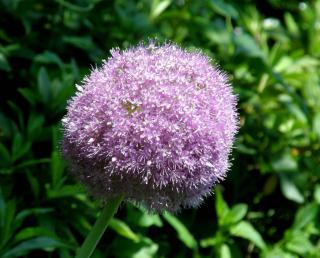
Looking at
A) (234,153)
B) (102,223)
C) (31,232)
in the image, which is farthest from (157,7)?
(102,223)

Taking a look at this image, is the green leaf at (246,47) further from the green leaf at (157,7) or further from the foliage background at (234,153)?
the green leaf at (157,7)

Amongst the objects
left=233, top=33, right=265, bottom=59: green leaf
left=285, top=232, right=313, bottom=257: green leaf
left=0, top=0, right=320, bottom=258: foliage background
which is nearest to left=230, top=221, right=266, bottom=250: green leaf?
left=0, top=0, right=320, bottom=258: foliage background

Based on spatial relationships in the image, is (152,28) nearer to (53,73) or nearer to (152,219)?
(53,73)

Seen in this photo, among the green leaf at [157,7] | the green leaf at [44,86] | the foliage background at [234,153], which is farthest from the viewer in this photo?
the green leaf at [157,7]

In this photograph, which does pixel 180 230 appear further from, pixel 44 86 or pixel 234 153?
pixel 44 86

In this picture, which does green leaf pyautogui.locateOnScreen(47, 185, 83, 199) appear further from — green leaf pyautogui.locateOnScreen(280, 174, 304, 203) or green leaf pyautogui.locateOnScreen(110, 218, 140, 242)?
green leaf pyautogui.locateOnScreen(280, 174, 304, 203)

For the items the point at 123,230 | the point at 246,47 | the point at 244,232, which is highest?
the point at 246,47

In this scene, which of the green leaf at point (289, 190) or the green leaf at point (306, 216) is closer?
the green leaf at point (306, 216)

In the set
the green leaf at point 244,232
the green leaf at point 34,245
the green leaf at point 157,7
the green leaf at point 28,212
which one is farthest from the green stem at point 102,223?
the green leaf at point 157,7

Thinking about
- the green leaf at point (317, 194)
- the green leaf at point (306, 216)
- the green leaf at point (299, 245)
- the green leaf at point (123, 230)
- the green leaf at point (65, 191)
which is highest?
the green leaf at point (65, 191)
